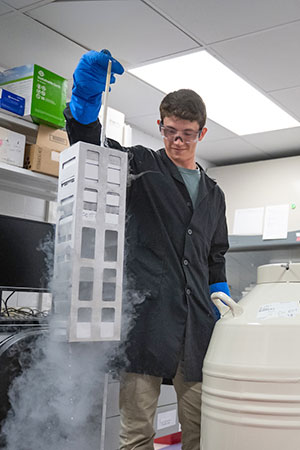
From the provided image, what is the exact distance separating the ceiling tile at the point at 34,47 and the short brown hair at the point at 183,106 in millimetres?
1286

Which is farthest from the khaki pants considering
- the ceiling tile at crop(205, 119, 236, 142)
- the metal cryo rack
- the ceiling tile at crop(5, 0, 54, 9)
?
the ceiling tile at crop(205, 119, 236, 142)

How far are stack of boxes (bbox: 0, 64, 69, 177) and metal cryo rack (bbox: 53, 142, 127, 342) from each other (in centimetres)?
162

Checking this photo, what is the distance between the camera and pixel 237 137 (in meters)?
4.22

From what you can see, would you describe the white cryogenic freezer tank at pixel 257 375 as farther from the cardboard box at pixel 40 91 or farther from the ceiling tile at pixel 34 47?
the ceiling tile at pixel 34 47

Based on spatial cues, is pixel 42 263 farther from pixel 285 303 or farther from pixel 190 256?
pixel 285 303

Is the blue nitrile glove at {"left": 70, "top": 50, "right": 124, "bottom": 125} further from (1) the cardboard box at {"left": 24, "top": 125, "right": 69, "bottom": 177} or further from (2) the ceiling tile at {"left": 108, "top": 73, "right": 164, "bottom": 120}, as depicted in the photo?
(2) the ceiling tile at {"left": 108, "top": 73, "right": 164, "bottom": 120}

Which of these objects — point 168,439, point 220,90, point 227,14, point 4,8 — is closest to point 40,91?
point 4,8

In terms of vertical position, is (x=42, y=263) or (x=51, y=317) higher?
(x=42, y=263)

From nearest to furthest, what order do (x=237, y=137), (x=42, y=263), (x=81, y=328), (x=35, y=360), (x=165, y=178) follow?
(x=81, y=328)
(x=35, y=360)
(x=165, y=178)
(x=42, y=263)
(x=237, y=137)

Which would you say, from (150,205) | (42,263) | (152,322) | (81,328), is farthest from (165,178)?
(42,263)

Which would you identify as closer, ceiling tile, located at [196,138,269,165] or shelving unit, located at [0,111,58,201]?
shelving unit, located at [0,111,58,201]

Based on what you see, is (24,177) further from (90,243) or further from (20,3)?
(90,243)

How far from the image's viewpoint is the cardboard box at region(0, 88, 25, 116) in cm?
272

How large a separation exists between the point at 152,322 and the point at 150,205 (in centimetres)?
36
